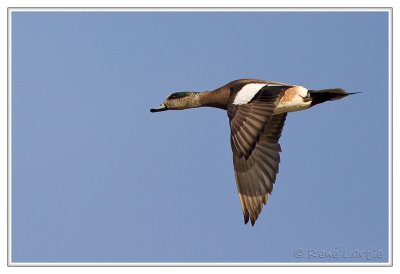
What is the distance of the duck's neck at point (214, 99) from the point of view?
1138 centimetres

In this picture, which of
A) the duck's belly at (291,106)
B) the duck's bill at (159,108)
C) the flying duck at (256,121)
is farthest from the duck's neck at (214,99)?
the duck's belly at (291,106)

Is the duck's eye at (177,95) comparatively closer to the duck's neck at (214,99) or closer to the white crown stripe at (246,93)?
the duck's neck at (214,99)

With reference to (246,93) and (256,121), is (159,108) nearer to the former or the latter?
(246,93)

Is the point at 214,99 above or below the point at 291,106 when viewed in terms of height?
above

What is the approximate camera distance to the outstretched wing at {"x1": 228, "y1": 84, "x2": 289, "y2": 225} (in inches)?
393

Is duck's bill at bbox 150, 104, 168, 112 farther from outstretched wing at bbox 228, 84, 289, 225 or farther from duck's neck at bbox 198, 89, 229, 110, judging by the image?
outstretched wing at bbox 228, 84, 289, 225

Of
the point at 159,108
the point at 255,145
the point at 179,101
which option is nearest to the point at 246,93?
the point at 255,145

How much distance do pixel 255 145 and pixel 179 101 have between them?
208cm

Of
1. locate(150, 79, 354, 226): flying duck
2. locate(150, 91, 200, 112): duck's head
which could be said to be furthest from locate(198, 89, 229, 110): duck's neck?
locate(150, 91, 200, 112): duck's head

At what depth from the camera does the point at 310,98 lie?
10.8m

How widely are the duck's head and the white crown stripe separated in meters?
1.38

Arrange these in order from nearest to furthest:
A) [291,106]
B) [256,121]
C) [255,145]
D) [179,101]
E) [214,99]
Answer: [256,121]
[255,145]
[291,106]
[214,99]
[179,101]

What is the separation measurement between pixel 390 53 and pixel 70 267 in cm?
460

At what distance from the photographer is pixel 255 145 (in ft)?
34.3
